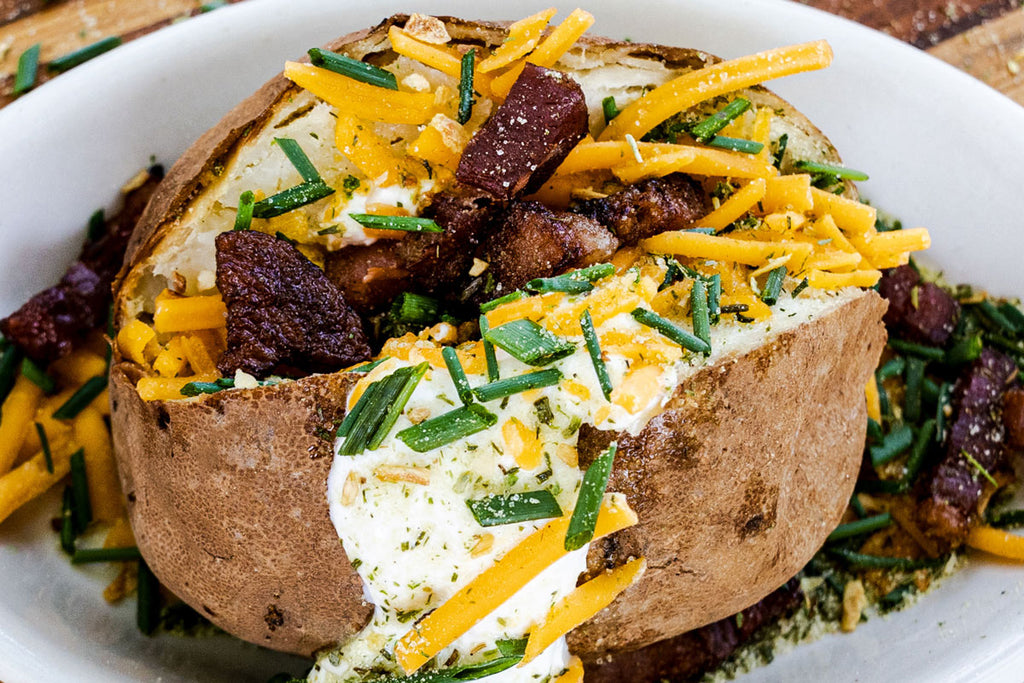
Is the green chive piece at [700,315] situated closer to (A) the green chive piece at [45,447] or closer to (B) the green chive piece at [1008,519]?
(B) the green chive piece at [1008,519]

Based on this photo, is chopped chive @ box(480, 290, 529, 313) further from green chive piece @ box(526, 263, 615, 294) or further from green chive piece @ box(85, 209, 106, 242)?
green chive piece @ box(85, 209, 106, 242)

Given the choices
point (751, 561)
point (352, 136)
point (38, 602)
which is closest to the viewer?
point (352, 136)

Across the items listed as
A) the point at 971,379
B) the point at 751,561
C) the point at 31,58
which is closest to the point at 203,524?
the point at 751,561

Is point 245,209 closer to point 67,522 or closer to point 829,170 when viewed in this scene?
point 67,522

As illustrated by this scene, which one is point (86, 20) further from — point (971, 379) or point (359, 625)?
point (971, 379)

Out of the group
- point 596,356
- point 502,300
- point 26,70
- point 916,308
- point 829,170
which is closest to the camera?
point 596,356

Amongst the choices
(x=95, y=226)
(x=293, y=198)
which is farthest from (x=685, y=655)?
(x=95, y=226)

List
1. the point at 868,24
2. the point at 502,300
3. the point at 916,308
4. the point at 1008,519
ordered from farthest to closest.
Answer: the point at 868,24, the point at 916,308, the point at 1008,519, the point at 502,300

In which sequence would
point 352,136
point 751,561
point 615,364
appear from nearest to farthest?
point 615,364 → point 352,136 → point 751,561
